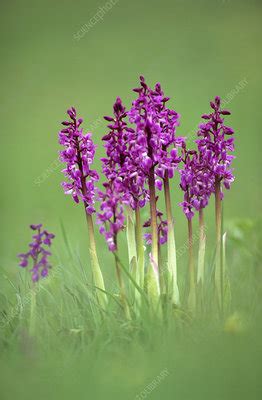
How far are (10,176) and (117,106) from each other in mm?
5143

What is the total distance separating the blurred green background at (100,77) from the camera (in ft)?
13.9

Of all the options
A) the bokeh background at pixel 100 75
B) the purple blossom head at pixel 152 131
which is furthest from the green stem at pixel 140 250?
the bokeh background at pixel 100 75

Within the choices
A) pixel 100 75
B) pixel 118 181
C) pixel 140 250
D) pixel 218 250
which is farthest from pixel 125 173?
pixel 100 75

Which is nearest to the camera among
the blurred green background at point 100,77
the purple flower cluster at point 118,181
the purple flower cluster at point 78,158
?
the purple flower cluster at point 118,181

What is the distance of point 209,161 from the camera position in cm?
262

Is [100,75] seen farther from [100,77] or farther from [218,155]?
[218,155]

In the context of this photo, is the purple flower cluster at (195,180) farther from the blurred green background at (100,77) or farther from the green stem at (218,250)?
the blurred green background at (100,77)

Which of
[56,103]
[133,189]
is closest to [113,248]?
[133,189]

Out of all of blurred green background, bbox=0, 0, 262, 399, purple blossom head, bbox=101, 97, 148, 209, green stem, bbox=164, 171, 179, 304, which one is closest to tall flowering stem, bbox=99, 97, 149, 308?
purple blossom head, bbox=101, 97, 148, 209

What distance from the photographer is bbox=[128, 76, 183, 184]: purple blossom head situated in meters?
2.46

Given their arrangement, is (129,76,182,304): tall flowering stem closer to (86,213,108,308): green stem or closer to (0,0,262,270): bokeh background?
(86,213,108,308): green stem

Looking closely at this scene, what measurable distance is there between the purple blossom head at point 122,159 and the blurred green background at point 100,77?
79cm

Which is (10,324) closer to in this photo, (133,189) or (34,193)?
(133,189)

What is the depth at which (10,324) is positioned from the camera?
110 inches
